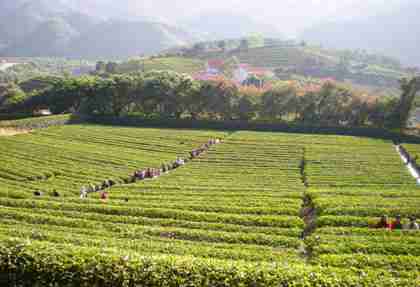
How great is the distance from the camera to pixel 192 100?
246 ft

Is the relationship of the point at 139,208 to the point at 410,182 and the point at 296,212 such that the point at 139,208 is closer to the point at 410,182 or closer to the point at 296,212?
the point at 296,212

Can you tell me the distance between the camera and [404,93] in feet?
215

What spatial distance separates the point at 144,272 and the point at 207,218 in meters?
8.24

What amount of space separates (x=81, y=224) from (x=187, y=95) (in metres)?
57.6

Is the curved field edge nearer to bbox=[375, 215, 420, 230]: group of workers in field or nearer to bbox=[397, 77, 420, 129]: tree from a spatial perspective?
bbox=[375, 215, 420, 230]: group of workers in field

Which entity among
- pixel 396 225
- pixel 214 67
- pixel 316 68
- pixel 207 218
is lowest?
pixel 207 218

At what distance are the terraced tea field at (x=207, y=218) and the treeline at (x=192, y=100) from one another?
28.1 meters

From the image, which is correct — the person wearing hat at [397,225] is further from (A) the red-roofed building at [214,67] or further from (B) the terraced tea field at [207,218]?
(A) the red-roofed building at [214,67]

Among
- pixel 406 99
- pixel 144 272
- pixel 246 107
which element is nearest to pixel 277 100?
pixel 246 107

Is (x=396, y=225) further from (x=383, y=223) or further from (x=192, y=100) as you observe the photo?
(x=192, y=100)

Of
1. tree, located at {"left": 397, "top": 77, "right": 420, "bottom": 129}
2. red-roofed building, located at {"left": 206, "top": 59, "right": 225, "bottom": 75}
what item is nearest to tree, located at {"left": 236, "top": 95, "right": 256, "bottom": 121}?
tree, located at {"left": 397, "top": 77, "right": 420, "bottom": 129}

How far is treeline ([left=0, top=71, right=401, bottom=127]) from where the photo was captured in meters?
71.8

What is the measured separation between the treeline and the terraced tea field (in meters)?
28.1

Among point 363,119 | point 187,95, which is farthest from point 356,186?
point 187,95
